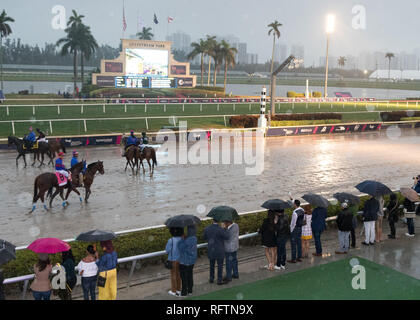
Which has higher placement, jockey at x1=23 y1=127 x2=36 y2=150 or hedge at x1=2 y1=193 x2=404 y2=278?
jockey at x1=23 y1=127 x2=36 y2=150

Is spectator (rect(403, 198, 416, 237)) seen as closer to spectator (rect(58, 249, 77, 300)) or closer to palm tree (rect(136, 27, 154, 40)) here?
spectator (rect(58, 249, 77, 300))

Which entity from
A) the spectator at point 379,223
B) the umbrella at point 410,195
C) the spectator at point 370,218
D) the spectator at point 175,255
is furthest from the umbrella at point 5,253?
the umbrella at point 410,195

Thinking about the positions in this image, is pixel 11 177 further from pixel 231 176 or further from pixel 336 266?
pixel 336 266

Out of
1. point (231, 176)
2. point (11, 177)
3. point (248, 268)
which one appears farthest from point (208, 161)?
point (248, 268)

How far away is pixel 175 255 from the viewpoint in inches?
294

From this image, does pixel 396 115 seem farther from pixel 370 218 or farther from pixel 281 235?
pixel 281 235

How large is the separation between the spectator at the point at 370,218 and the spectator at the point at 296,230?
6.36ft

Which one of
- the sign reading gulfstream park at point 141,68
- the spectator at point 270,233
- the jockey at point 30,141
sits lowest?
the spectator at point 270,233

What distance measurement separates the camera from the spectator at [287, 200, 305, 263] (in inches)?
353

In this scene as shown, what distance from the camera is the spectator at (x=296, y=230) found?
8.97m

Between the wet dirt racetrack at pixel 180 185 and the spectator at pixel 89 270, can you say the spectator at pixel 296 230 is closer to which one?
the wet dirt racetrack at pixel 180 185

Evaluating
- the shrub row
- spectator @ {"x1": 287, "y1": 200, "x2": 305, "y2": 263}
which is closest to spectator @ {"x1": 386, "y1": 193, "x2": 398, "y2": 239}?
spectator @ {"x1": 287, "y1": 200, "x2": 305, "y2": 263}

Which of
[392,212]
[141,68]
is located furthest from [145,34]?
[392,212]

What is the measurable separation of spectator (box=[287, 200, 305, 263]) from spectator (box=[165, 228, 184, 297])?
254cm
